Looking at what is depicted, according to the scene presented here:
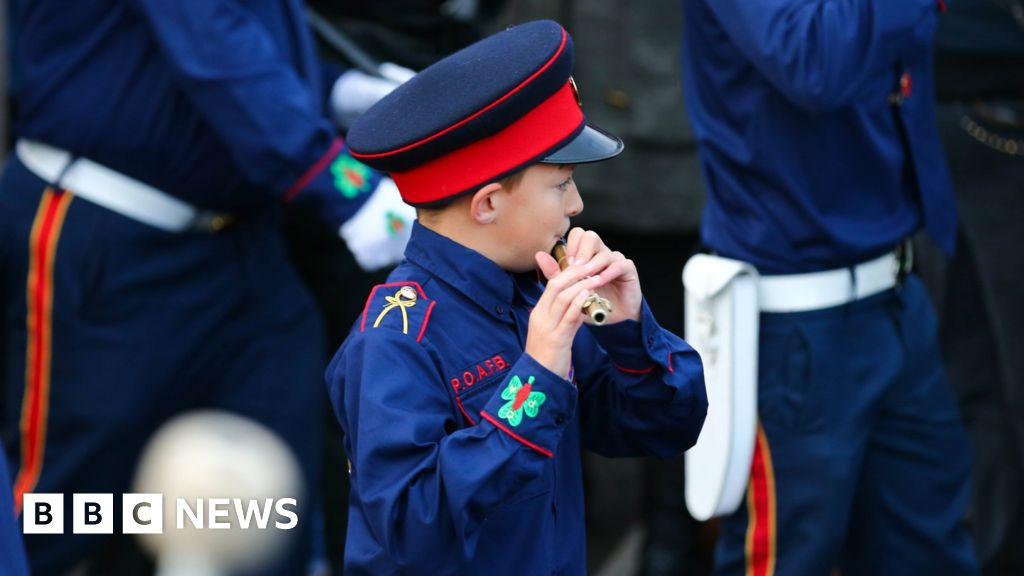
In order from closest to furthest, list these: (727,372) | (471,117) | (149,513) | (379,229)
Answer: (471,117) → (727,372) → (379,229) → (149,513)

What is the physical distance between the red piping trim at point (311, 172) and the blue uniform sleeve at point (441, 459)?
1.13 metres

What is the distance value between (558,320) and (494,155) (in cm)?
25

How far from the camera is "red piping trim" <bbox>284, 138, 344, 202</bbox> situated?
3197 millimetres

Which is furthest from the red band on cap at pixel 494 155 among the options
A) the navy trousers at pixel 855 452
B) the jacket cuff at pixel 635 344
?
the navy trousers at pixel 855 452

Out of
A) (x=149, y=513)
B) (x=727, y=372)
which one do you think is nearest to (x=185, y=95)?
(x=149, y=513)

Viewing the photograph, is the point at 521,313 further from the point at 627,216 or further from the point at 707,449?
the point at 627,216

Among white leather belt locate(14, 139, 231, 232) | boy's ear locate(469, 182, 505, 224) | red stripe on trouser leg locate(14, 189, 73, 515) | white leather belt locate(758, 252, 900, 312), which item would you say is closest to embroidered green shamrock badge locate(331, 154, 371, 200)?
white leather belt locate(14, 139, 231, 232)

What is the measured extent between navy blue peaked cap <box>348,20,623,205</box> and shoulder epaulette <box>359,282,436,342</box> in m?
0.11

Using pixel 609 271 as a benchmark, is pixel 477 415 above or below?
below

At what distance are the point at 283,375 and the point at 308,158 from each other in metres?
0.53

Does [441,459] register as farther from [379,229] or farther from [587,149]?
[379,229]

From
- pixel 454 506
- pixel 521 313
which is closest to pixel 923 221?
pixel 521 313

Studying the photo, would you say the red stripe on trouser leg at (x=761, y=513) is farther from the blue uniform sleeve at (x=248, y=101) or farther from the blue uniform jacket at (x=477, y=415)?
the blue uniform sleeve at (x=248, y=101)

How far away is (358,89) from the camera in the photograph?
3689 mm
